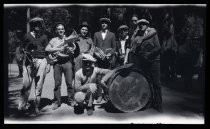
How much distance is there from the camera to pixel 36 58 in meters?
8.40

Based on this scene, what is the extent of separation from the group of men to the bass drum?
26 centimetres

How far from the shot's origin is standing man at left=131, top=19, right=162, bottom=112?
331 inches

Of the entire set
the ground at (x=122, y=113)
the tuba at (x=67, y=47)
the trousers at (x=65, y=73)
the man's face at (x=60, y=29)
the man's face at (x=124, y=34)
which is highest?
the man's face at (x=60, y=29)

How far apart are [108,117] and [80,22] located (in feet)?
8.49

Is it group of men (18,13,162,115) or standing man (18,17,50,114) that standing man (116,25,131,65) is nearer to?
group of men (18,13,162,115)

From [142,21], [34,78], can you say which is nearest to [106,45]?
[142,21]

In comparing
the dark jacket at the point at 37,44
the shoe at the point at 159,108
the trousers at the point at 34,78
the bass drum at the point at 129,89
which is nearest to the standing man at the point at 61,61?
the dark jacket at the point at 37,44

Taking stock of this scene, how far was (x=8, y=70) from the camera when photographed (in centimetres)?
842

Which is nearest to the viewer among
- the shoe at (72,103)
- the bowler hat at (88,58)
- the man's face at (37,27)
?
the bowler hat at (88,58)

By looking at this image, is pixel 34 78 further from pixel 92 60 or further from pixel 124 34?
pixel 124 34

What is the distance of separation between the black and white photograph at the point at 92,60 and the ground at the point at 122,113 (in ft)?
0.09

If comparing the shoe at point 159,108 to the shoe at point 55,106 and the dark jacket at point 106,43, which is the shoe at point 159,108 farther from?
the shoe at point 55,106

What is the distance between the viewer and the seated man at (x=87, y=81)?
8.33 meters

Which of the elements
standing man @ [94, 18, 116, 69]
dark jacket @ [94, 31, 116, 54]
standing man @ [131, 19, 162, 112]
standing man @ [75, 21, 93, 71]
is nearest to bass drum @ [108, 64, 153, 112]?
standing man @ [131, 19, 162, 112]
